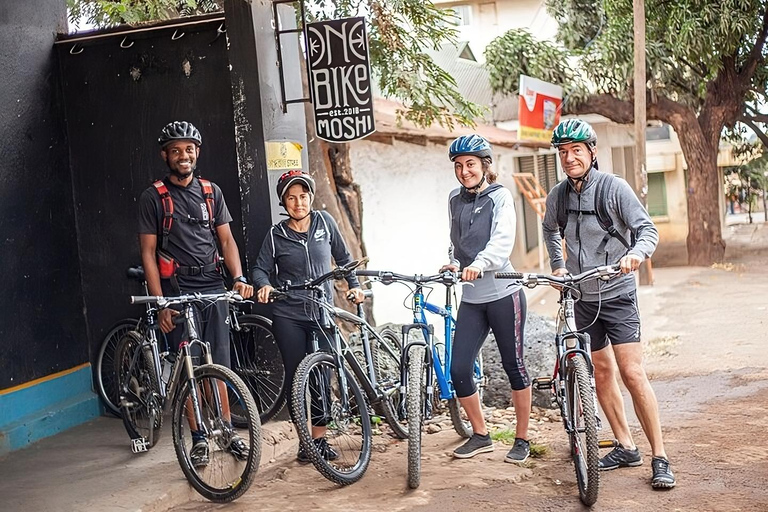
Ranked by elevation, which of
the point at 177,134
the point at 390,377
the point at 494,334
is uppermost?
the point at 177,134

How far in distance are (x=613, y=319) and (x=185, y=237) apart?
103 inches

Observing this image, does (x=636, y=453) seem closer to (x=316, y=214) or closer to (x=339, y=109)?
(x=316, y=214)

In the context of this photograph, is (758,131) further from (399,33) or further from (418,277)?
(418,277)

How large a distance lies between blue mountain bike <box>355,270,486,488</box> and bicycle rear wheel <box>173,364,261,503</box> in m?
0.91

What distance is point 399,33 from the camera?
30.9 ft

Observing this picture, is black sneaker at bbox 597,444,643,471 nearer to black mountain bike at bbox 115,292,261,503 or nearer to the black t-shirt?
black mountain bike at bbox 115,292,261,503

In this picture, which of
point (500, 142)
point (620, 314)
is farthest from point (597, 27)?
point (620, 314)

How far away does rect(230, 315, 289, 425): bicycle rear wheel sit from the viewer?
22.3ft

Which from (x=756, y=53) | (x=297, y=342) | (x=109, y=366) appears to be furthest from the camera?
(x=756, y=53)

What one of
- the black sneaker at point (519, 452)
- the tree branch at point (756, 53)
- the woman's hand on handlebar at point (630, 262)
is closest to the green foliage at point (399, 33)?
the black sneaker at point (519, 452)

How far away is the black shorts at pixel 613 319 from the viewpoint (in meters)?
5.46

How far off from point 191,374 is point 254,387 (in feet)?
4.98

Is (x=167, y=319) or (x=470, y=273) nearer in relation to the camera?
(x=470, y=273)

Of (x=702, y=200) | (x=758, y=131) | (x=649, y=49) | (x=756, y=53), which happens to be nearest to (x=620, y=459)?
(x=649, y=49)
